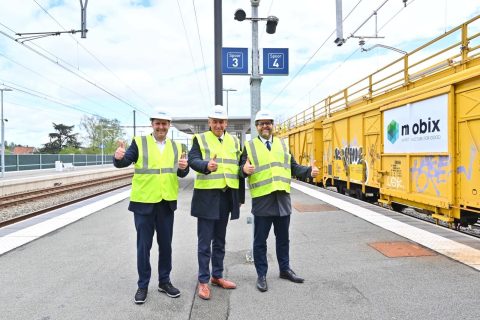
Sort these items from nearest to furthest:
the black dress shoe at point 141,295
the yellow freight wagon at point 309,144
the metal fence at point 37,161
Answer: the black dress shoe at point 141,295, the yellow freight wagon at point 309,144, the metal fence at point 37,161

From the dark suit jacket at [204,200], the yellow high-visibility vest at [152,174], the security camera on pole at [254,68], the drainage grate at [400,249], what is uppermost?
the security camera on pole at [254,68]

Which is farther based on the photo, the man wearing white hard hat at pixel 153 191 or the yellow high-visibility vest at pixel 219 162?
the yellow high-visibility vest at pixel 219 162

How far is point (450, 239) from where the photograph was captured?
5.97 meters

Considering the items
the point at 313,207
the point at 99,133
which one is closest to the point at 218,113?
the point at 313,207

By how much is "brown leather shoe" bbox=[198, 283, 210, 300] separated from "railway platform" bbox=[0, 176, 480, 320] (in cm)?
8

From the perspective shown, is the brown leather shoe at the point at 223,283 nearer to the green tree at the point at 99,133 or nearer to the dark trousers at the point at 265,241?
the dark trousers at the point at 265,241

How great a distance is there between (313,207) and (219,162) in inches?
250

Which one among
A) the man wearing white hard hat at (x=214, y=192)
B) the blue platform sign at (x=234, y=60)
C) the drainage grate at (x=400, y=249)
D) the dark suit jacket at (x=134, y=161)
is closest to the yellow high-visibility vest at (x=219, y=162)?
the man wearing white hard hat at (x=214, y=192)

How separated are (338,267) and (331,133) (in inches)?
373

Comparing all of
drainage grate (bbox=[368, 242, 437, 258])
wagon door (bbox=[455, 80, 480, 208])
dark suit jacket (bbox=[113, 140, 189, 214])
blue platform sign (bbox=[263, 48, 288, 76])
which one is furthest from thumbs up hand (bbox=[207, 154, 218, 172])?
wagon door (bbox=[455, 80, 480, 208])

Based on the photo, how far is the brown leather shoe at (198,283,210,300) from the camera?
151 inches

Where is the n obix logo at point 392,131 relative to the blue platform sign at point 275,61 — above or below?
below

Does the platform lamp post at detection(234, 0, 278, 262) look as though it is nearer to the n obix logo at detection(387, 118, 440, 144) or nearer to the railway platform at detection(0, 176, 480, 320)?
the railway platform at detection(0, 176, 480, 320)

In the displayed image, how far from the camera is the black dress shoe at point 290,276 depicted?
4.28 metres
